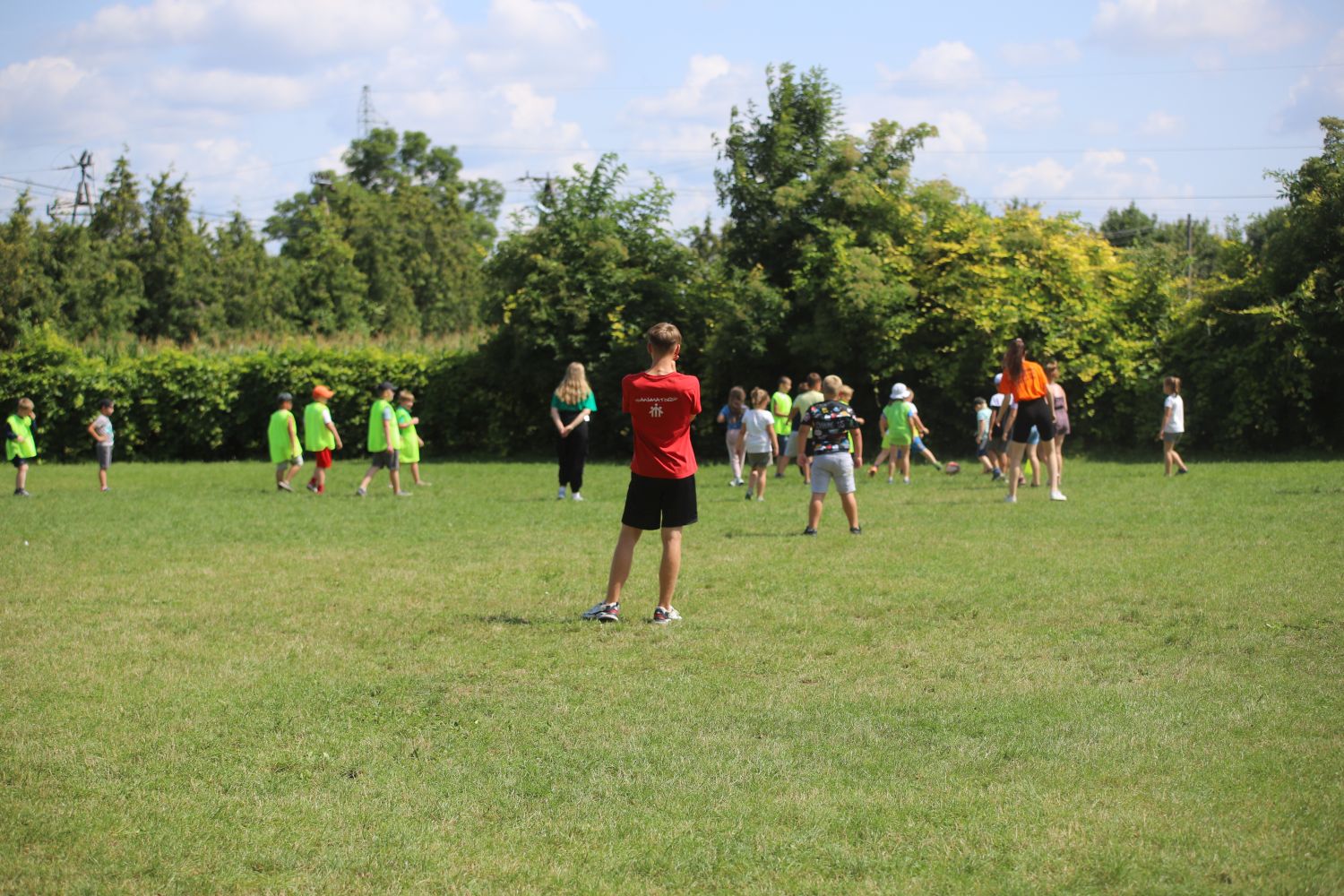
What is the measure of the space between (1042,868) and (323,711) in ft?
12.4

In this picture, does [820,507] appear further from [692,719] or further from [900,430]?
[692,719]

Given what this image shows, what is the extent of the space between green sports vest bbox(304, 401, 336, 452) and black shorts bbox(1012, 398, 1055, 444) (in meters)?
10.3

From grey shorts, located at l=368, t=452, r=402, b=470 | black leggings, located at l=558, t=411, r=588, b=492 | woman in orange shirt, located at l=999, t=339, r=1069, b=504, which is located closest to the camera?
woman in orange shirt, located at l=999, t=339, r=1069, b=504

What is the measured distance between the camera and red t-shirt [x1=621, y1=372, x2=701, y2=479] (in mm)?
8266

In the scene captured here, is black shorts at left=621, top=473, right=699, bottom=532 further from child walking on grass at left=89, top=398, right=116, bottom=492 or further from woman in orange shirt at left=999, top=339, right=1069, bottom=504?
child walking on grass at left=89, top=398, right=116, bottom=492

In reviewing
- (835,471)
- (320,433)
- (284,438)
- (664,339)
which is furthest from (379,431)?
(664,339)

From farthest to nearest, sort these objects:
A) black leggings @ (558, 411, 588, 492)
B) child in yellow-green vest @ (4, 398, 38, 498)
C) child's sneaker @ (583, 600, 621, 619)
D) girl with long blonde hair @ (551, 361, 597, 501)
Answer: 1. child in yellow-green vest @ (4, 398, 38, 498)
2. black leggings @ (558, 411, 588, 492)
3. girl with long blonde hair @ (551, 361, 597, 501)
4. child's sneaker @ (583, 600, 621, 619)

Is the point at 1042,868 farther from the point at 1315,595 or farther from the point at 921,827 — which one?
the point at 1315,595

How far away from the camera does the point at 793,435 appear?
2006cm

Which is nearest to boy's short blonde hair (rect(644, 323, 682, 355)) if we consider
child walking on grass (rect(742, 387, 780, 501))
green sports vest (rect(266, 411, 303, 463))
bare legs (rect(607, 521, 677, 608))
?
bare legs (rect(607, 521, 677, 608))

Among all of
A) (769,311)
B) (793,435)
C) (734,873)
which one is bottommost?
(734,873)

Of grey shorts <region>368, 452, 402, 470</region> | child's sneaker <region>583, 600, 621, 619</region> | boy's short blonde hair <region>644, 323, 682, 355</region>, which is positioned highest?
boy's short blonde hair <region>644, 323, 682, 355</region>

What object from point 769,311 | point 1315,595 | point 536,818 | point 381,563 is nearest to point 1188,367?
point 769,311

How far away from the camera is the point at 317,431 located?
739 inches
